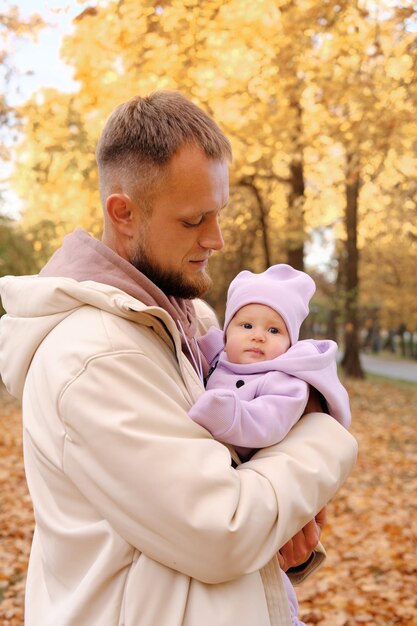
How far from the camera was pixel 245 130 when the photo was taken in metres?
12.8

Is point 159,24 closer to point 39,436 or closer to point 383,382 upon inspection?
point 39,436

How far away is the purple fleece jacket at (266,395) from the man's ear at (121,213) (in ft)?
1.69

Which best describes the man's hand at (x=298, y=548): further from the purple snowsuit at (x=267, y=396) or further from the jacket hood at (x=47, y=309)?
the jacket hood at (x=47, y=309)

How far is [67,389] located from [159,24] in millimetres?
7979

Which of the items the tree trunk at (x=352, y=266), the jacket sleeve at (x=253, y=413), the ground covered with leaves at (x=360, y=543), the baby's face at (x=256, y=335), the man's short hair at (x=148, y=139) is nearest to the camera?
the jacket sleeve at (x=253, y=413)

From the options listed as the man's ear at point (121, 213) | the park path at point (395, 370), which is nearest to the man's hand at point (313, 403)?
the man's ear at point (121, 213)

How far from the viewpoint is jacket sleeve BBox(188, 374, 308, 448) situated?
1687mm

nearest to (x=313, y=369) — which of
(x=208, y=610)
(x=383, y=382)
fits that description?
(x=208, y=610)

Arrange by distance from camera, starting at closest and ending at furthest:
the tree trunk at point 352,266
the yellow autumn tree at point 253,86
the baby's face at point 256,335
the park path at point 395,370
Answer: the baby's face at point 256,335 → the yellow autumn tree at point 253,86 → the tree trunk at point 352,266 → the park path at point 395,370

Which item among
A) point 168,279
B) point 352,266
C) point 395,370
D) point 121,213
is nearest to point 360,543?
point 168,279

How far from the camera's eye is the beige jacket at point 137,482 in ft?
4.93

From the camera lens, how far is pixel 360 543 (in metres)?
6.53

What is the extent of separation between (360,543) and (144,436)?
559 centimetres

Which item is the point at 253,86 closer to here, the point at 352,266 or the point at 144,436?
the point at 352,266
